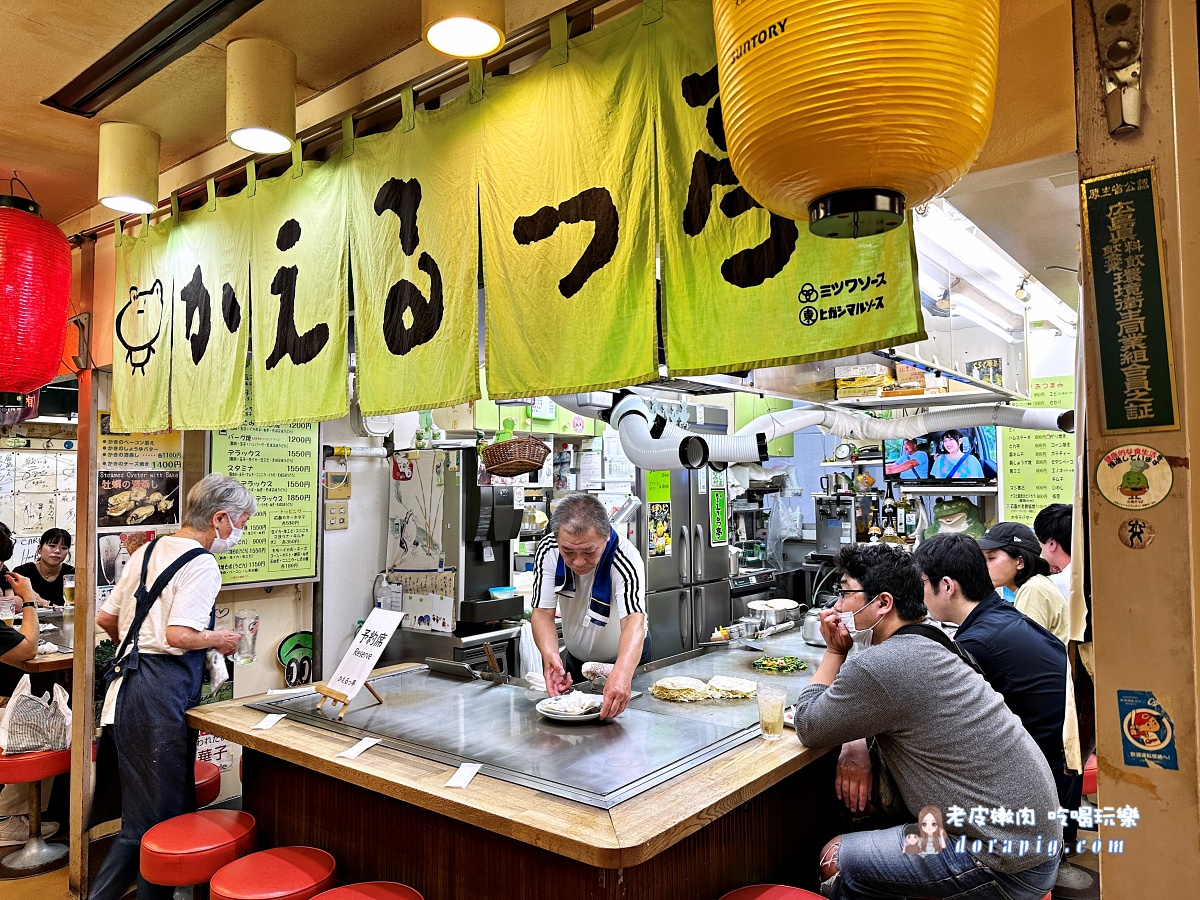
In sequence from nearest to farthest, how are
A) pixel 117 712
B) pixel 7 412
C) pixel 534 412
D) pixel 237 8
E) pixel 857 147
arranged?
pixel 857 147
pixel 237 8
pixel 117 712
pixel 7 412
pixel 534 412

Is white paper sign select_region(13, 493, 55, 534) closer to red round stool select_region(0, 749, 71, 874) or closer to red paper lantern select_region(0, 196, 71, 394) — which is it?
red round stool select_region(0, 749, 71, 874)

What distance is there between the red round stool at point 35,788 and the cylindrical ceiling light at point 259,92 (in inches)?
132

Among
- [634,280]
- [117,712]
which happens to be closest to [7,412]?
[117,712]

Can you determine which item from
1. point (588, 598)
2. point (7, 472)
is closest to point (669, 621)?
point (588, 598)

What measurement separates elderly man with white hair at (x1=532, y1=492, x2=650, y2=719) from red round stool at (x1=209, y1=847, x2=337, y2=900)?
1.05 m

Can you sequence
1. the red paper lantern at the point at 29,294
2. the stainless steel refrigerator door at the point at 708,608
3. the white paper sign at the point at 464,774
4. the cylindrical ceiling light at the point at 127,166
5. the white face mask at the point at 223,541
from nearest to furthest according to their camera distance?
the white paper sign at the point at 464,774
the cylindrical ceiling light at the point at 127,166
the white face mask at the point at 223,541
the red paper lantern at the point at 29,294
the stainless steel refrigerator door at the point at 708,608

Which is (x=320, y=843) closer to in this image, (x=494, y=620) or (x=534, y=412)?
(x=494, y=620)

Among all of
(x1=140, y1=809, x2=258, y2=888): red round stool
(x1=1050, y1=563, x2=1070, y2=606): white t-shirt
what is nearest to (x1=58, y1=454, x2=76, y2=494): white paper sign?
(x1=140, y1=809, x2=258, y2=888): red round stool

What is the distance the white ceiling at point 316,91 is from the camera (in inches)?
69.5

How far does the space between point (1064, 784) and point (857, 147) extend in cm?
291

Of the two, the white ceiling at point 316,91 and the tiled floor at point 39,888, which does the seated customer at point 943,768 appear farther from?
the tiled floor at point 39,888

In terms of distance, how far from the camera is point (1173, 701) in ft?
4.23

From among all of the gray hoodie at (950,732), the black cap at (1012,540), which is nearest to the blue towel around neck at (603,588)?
the gray hoodie at (950,732)

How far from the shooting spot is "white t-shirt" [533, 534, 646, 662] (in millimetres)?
3832
